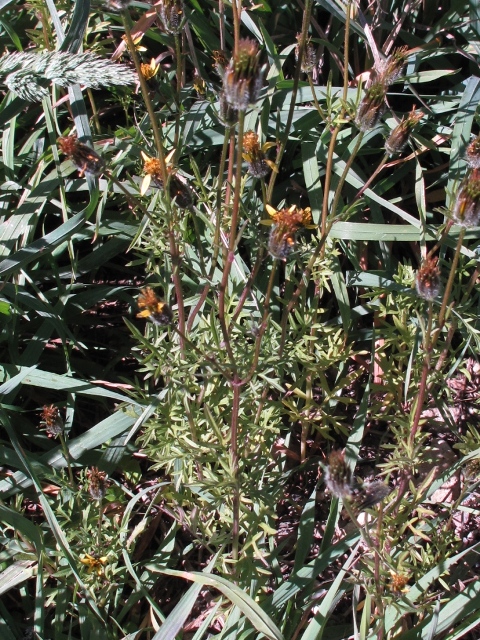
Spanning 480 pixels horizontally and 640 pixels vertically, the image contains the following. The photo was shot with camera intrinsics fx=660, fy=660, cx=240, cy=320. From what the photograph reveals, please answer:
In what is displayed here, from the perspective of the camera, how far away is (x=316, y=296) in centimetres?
249

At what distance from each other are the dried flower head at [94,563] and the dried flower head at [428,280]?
4.54 ft

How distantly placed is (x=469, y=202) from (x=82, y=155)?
3.24 ft

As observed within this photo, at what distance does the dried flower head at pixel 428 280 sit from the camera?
176 centimetres

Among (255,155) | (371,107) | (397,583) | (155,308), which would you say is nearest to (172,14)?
(255,155)

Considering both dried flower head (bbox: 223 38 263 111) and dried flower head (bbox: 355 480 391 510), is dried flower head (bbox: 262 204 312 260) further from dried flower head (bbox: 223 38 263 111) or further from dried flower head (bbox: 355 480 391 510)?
dried flower head (bbox: 355 480 391 510)

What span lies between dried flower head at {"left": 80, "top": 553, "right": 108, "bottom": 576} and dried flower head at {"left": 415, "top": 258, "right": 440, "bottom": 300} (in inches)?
54.5

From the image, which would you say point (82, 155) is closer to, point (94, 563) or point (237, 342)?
point (237, 342)

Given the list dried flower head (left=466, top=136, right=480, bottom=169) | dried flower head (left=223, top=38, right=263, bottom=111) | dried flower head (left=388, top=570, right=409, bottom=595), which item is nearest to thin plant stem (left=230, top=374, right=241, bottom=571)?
Answer: dried flower head (left=388, top=570, right=409, bottom=595)

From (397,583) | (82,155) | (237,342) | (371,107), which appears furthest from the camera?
(237,342)

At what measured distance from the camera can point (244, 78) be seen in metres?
1.46

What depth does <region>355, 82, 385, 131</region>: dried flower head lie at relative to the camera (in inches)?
70.2

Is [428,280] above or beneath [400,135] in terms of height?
beneath

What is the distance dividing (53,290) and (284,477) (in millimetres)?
1288

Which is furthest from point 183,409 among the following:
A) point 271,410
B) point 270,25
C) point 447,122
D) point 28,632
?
point 270,25
